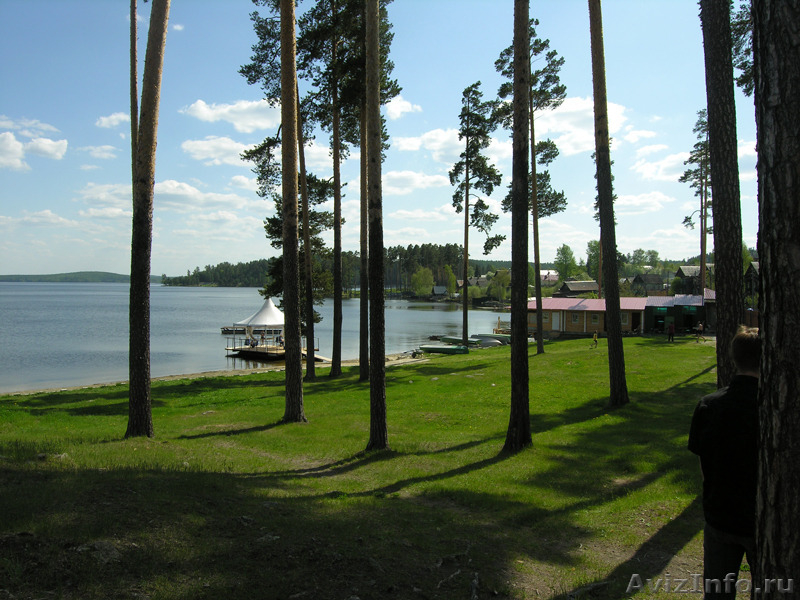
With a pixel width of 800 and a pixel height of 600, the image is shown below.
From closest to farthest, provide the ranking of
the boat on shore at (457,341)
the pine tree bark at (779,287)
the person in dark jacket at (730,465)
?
the pine tree bark at (779,287) → the person in dark jacket at (730,465) → the boat on shore at (457,341)

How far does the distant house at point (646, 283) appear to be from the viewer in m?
98.6

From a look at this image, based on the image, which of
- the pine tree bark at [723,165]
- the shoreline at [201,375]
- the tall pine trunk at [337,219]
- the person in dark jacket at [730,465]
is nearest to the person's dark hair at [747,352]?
the person in dark jacket at [730,465]

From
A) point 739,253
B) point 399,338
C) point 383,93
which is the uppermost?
point 383,93

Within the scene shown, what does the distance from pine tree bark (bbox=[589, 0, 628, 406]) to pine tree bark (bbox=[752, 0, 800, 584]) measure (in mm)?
11003

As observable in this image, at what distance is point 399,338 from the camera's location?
1978 inches

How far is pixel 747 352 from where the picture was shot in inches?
115

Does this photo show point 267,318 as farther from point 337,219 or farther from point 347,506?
point 347,506

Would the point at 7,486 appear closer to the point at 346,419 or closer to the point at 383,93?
the point at 346,419

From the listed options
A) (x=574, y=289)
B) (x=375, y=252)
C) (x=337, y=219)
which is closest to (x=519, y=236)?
(x=375, y=252)

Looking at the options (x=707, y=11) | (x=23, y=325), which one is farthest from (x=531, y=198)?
(x=23, y=325)

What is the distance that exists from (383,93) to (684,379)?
14645 millimetres

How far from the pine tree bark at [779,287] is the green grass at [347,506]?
242cm

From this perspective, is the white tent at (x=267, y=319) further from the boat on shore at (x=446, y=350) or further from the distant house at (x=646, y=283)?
the distant house at (x=646, y=283)

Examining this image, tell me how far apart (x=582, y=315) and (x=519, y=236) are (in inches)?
1296
